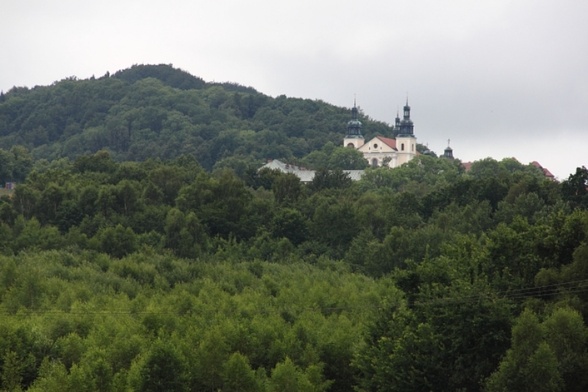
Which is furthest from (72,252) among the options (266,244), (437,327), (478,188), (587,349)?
(587,349)

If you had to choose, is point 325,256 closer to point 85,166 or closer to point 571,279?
point 85,166

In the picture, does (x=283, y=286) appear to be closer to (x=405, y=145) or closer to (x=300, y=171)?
(x=300, y=171)

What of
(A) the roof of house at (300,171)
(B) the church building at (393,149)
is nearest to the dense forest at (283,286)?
(A) the roof of house at (300,171)

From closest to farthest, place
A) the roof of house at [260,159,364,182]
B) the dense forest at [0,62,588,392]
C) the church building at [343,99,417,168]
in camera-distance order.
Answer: the dense forest at [0,62,588,392], the roof of house at [260,159,364,182], the church building at [343,99,417,168]

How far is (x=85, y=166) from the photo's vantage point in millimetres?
113000

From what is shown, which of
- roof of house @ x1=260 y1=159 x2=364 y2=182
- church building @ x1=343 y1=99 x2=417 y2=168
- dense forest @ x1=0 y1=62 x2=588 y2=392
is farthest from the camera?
church building @ x1=343 y1=99 x2=417 y2=168

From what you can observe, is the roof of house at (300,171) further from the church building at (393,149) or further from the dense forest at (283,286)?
the dense forest at (283,286)

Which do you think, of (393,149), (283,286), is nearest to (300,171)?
(393,149)

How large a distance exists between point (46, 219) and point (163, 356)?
49.9m

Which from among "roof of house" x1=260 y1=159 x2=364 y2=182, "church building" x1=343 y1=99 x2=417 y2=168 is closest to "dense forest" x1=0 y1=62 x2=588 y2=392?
"roof of house" x1=260 y1=159 x2=364 y2=182

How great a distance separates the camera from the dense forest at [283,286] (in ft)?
140

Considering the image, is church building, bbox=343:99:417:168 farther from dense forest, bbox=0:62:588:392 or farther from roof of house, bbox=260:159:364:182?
dense forest, bbox=0:62:588:392

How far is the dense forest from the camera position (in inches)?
1678

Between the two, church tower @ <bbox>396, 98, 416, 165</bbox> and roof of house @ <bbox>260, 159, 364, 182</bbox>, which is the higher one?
church tower @ <bbox>396, 98, 416, 165</bbox>
